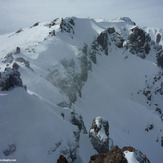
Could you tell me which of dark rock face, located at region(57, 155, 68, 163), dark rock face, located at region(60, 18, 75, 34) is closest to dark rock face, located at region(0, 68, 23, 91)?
dark rock face, located at region(57, 155, 68, 163)

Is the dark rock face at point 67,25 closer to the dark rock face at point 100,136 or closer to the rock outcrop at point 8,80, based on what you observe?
the rock outcrop at point 8,80

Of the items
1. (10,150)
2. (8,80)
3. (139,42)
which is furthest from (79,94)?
(139,42)

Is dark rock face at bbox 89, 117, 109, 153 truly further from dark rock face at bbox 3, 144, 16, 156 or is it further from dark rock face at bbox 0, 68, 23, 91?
dark rock face at bbox 0, 68, 23, 91

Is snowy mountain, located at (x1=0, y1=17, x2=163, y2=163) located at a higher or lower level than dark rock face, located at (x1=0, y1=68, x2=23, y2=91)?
lower

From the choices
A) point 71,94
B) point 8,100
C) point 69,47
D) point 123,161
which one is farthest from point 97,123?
point 69,47

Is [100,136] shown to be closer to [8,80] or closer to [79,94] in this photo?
[8,80]

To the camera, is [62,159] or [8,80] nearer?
[62,159]
